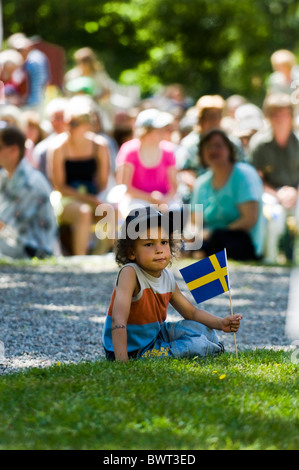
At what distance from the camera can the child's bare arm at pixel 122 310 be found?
16.7 ft

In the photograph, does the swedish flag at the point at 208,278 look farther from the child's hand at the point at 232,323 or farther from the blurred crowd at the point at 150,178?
the blurred crowd at the point at 150,178

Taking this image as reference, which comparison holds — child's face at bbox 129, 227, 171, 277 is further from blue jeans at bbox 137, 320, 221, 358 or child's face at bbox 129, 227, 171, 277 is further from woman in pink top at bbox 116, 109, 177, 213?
woman in pink top at bbox 116, 109, 177, 213

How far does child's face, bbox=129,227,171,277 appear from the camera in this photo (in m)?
5.27

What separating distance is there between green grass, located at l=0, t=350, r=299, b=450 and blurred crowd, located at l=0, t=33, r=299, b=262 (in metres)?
5.41

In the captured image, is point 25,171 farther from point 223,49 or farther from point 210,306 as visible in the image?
point 223,49

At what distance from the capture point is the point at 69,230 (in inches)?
436

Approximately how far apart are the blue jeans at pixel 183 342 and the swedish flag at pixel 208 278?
18cm

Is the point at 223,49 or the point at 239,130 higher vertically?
the point at 223,49

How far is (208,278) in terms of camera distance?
545cm

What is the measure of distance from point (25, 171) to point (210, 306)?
3.08m

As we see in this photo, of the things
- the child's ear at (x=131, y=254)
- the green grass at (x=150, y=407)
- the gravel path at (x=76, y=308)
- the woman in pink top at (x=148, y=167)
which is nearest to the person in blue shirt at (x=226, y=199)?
the gravel path at (x=76, y=308)

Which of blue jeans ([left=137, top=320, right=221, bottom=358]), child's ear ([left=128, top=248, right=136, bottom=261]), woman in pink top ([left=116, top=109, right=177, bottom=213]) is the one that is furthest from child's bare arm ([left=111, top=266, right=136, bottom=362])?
woman in pink top ([left=116, top=109, right=177, bottom=213])

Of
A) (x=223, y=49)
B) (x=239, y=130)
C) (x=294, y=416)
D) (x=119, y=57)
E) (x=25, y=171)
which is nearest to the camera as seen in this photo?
(x=294, y=416)

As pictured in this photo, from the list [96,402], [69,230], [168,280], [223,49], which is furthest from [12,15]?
[96,402]
